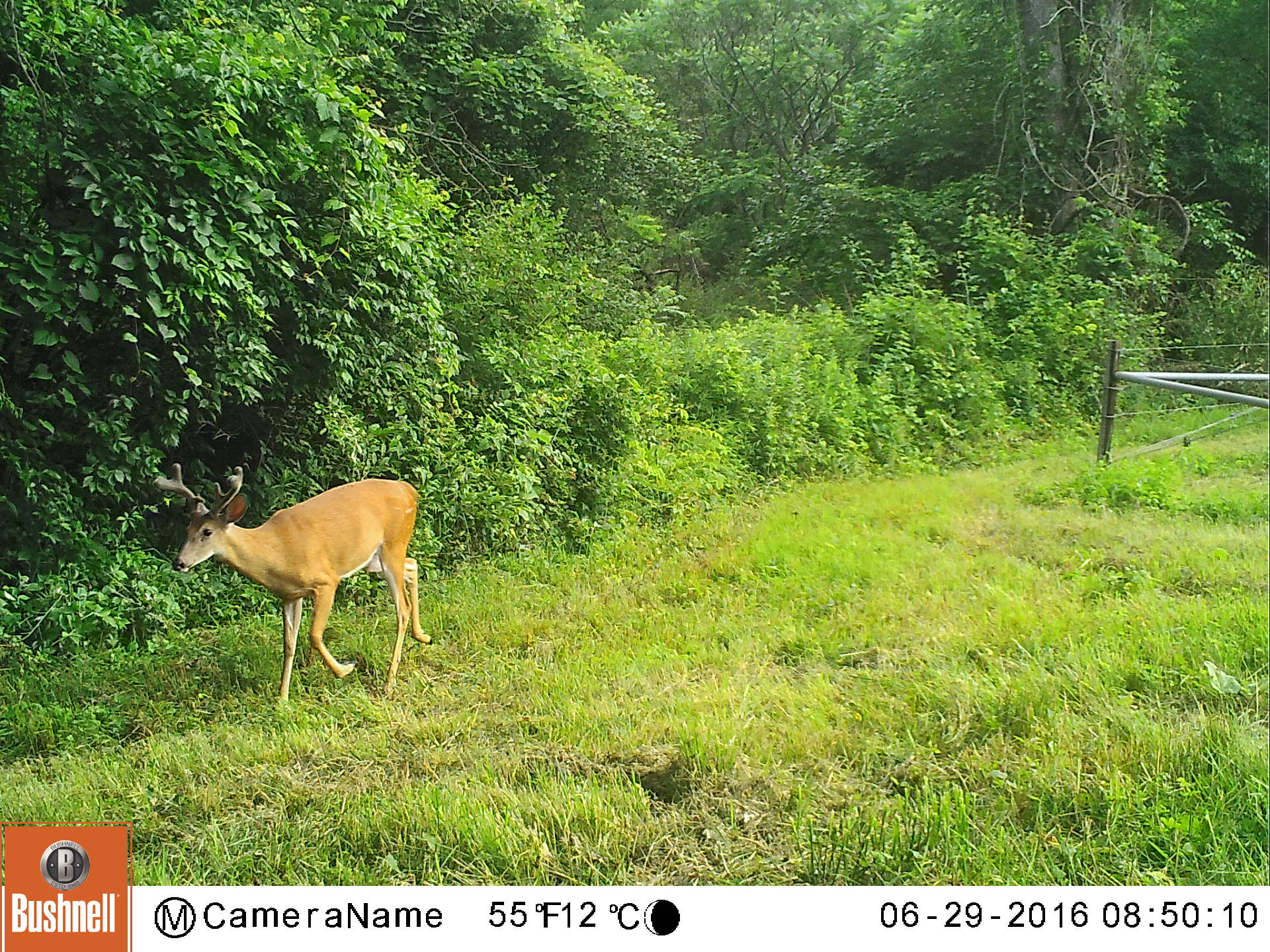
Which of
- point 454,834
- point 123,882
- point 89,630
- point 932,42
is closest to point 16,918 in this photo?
point 123,882

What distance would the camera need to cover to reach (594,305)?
5094mm

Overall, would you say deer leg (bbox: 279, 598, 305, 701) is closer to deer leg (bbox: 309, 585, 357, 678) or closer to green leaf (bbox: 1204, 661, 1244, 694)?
deer leg (bbox: 309, 585, 357, 678)

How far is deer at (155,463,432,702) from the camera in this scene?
2303 mm

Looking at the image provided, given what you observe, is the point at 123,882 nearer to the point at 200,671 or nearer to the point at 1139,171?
the point at 200,671

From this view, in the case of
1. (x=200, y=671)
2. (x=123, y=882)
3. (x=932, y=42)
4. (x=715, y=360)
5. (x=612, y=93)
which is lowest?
(x=200, y=671)

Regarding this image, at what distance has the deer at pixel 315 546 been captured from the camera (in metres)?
2.30

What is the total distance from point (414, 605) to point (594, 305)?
2.71 m

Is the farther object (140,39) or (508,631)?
(508,631)

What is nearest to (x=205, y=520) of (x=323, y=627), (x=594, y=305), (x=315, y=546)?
(x=315, y=546)

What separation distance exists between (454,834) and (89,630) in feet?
5.02

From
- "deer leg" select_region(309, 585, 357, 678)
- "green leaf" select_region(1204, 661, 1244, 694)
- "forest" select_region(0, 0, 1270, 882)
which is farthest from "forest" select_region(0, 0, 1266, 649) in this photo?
"green leaf" select_region(1204, 661, 1244, 694)

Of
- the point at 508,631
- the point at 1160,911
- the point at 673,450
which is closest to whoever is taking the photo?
the point at 1160,911

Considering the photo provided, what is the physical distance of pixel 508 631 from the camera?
2822 millimetres

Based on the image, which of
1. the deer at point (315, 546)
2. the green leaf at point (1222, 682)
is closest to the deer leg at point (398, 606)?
the deer at point (315, 546)
